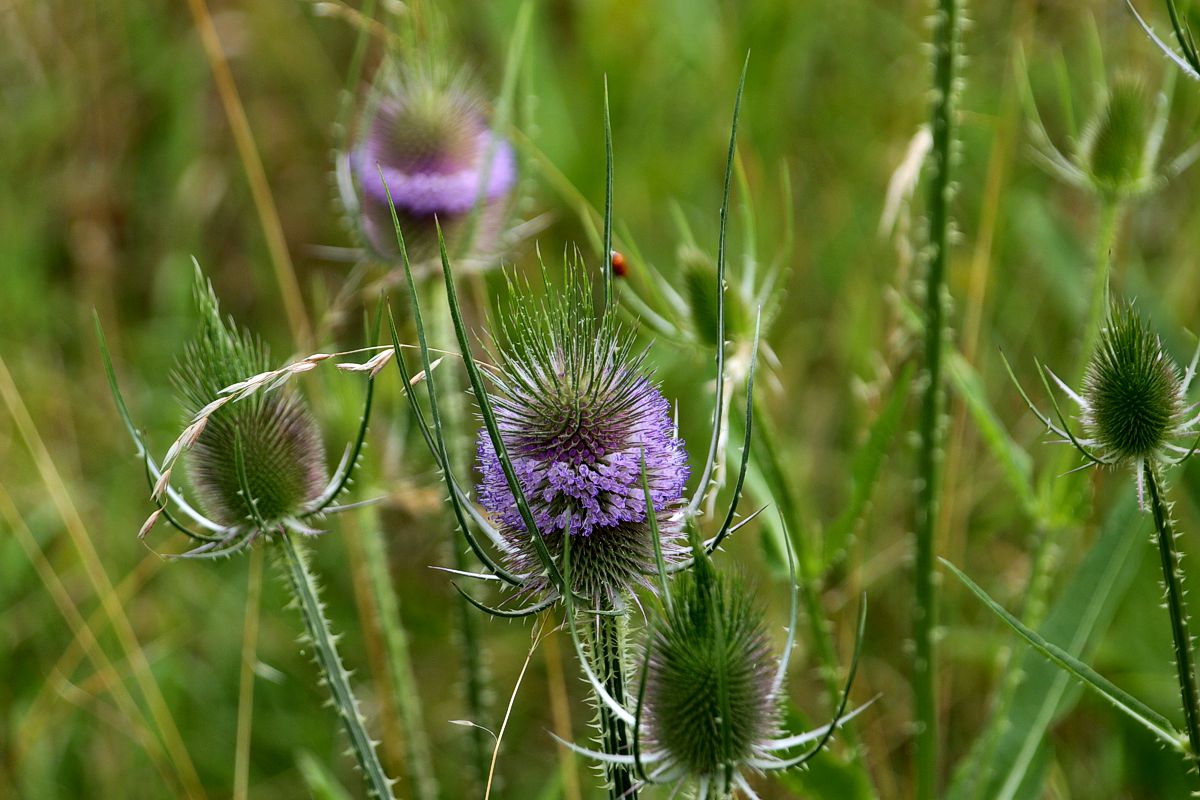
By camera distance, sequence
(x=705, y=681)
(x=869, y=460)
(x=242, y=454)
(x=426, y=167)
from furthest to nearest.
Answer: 1. (x=426, y=167)
2. (x=869, y=460)
3. (x=242, y=454)
4. (x=705, y=681)

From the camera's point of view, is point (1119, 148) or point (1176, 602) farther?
point (1119, 148)

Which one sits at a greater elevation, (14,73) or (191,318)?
(14,73)

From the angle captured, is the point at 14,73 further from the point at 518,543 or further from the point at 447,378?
the point at 518,543

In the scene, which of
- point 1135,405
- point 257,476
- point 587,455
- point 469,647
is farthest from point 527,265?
point 1135,405

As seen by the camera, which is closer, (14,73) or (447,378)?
(447,378)

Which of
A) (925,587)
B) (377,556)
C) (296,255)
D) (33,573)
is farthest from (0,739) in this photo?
(925,587)

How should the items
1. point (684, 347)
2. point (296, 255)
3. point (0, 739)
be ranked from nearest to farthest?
point (684, 347)
point (0, 739)
point (296, 255)

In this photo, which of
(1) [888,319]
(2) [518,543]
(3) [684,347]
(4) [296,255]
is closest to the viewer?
(2) [518,543]

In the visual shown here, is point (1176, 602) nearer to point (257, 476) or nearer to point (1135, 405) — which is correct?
point (1135, 405)
